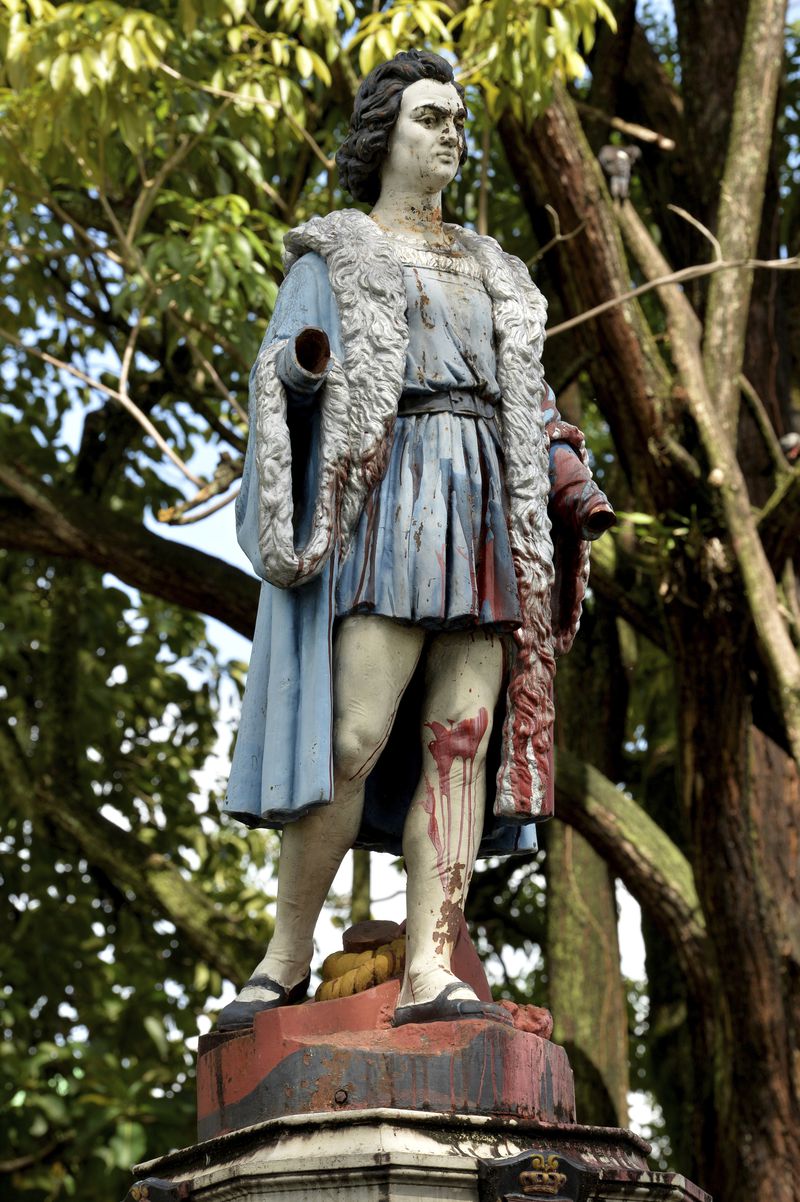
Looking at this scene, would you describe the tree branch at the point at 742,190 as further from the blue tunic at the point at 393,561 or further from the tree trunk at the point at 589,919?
the blue tunic at the point at 393,561

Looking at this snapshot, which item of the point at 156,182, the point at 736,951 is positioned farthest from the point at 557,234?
the point at 736,951

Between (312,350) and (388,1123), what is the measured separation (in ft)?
6.08

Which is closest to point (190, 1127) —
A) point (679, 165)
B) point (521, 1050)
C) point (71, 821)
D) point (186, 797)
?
point (71, 821)

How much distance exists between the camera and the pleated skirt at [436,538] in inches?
201

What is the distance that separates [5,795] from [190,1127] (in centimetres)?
234

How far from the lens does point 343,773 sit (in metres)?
5.11

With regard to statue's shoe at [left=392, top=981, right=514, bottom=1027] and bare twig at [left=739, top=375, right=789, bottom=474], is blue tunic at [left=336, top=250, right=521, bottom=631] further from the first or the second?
bare twig at [left=739, top=375, right=789, bottom=474]

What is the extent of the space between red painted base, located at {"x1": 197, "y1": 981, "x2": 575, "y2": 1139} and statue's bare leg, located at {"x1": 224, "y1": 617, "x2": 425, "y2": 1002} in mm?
263

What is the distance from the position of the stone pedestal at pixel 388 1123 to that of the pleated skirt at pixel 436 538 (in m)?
0.94

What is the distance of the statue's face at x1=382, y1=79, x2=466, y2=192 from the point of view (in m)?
5.57

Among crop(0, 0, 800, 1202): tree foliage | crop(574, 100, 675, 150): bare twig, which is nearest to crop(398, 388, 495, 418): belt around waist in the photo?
crop(0, 0, 800, 1202): tree foliage

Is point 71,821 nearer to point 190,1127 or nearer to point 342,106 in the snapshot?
point 190,1127

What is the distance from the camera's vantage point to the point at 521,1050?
4.79 meters

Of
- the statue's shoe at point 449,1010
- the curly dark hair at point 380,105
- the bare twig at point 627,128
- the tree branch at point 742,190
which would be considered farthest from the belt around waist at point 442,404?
the bare twig at point 627,128
